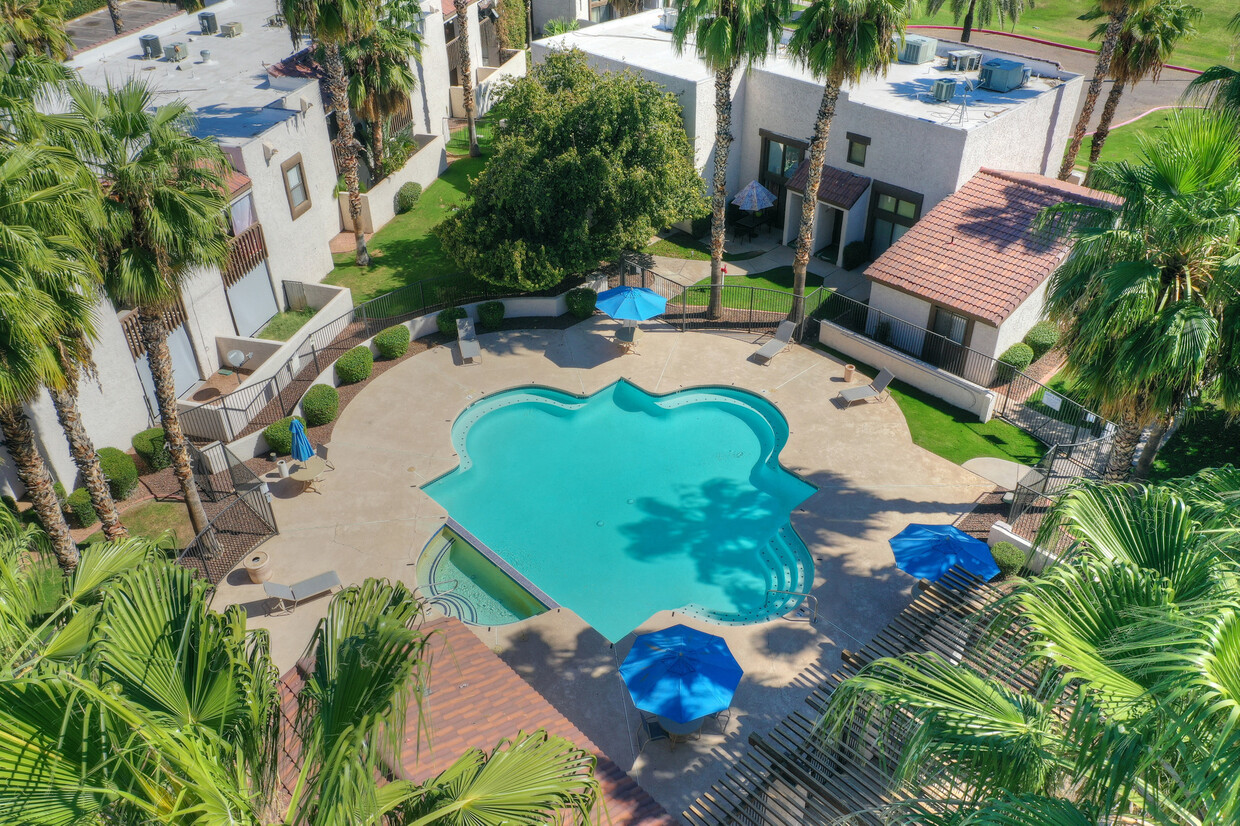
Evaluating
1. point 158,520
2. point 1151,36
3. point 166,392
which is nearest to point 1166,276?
point 166,392

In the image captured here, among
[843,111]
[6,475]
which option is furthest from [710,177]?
[6,475]

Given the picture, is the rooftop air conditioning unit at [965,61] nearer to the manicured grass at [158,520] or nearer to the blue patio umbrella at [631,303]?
the blue patio umbrella at [631,303]

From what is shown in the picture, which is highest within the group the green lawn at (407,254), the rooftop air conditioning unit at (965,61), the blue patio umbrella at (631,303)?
the rooftop air conditioning unit at (965,61)

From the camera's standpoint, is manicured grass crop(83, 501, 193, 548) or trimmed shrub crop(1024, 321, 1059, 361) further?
trimmed shrub crop(1024, 321, 1059, 361)

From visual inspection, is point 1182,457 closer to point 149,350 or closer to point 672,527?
point 672,527

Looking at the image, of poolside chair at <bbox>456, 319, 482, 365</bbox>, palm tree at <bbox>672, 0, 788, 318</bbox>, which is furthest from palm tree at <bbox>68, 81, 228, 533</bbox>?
palm tree at <bbox>672, 0, 788, 318</bbox>

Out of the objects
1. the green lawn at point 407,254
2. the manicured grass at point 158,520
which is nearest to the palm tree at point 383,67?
the green lawn at point 407,254

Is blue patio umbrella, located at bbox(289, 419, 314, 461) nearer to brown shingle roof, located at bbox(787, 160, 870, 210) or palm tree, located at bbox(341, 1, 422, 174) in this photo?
palm tree, located at bbox(341, 1, 422, 174)
